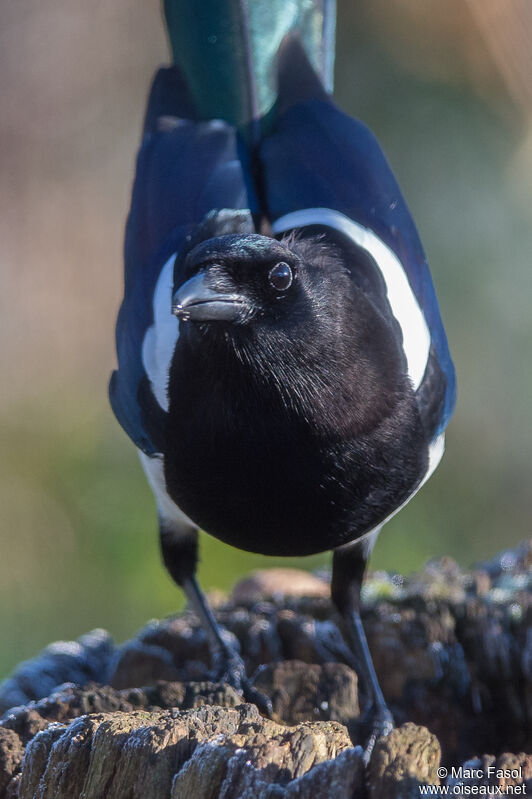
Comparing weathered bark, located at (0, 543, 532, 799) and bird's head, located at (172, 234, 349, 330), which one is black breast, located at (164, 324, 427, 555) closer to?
bird's head, located at (172, 234, 349, 330)

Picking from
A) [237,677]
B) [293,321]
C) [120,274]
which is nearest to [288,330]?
[293,321]

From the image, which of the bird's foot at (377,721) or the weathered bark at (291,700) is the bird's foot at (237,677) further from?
the bird's foot at (377,721)

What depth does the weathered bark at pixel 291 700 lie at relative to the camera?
39.0 inches

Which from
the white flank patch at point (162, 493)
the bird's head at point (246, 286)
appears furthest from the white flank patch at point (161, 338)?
the bird's head at point (246, 286)

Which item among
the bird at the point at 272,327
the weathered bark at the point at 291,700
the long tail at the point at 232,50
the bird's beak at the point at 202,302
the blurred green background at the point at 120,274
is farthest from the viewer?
the blurred green background at the point at 120,274

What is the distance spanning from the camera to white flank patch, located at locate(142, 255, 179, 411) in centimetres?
145

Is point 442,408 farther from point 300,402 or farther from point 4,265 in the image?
point 4,265

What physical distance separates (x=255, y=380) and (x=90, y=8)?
7.62 ft

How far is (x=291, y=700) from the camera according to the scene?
56.9 inches

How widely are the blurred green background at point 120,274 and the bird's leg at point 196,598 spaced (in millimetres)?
1003

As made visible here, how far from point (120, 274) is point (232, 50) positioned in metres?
1.30

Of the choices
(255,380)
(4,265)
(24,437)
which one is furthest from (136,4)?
(255,380)

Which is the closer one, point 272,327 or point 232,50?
point 272,327

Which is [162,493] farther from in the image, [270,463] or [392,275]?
[392,275]
